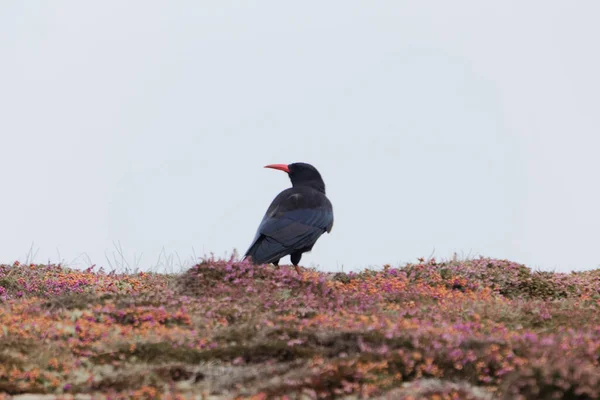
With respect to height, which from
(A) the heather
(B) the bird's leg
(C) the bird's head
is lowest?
(A) the heather

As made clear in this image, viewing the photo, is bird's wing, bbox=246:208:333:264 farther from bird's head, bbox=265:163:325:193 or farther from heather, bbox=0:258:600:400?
heather, bbox=0:258:600:400

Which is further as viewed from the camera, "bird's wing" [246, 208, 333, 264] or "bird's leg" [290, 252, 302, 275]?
"bird's leg" [290, 252, 302, 275]

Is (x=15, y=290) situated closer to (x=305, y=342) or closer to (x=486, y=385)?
(x=305, y=342)

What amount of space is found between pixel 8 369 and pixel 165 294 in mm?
4722

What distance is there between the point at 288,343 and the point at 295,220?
9.10 meters

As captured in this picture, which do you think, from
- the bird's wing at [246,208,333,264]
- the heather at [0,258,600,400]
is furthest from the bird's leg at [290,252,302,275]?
the heather at [0,258,600,400]

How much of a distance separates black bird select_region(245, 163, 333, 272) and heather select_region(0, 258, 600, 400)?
1.79 m

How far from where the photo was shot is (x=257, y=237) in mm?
19766

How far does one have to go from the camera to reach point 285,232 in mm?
19688

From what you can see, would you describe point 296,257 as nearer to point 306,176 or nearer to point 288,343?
point 306,176

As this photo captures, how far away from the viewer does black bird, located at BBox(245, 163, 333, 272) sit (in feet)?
64.0

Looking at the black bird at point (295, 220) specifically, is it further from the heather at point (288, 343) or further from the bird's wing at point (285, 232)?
the heather at point (288, 343)

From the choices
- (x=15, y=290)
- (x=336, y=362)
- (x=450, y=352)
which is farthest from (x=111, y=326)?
(x=15, y=290)

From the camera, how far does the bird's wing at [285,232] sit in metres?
19.4
